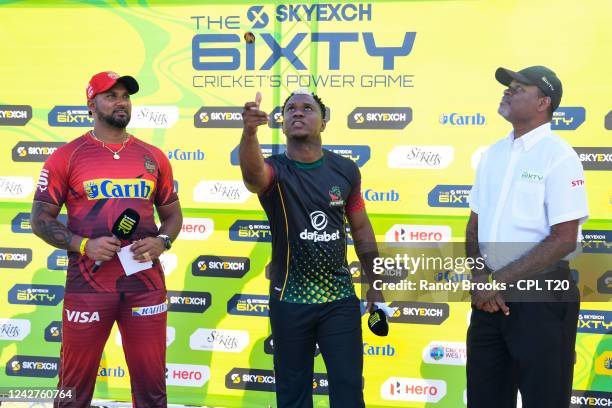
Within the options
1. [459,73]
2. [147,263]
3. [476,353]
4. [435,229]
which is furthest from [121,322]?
[459,73]

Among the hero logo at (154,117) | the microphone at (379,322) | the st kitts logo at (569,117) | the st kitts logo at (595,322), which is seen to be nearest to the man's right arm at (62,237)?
the hero logo at (154,117)

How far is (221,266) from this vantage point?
3.59 metres

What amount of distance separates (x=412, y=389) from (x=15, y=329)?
2601mm

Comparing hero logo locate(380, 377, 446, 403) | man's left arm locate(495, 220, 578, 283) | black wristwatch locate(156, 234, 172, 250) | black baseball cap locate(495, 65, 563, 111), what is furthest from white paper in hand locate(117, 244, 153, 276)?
black baseball cap locate(495, 65, 563, 111)

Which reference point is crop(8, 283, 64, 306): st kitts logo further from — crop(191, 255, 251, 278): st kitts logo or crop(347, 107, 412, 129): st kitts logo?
crop(347, 107, 412, 129): st kitts logo

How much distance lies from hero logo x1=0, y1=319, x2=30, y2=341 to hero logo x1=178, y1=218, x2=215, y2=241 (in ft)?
3.99

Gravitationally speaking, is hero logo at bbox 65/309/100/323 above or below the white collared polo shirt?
below

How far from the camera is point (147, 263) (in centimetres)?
265

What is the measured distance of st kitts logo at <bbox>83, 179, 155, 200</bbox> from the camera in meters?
2.60

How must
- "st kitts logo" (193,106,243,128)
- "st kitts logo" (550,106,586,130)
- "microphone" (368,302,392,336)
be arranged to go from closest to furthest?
"microphone" (368,302,392,336) → "st kitts logo" (550,106,586,130) → "st kitts logo" (193,106,243,128)

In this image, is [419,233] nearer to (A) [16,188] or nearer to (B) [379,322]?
(B) [379,322]

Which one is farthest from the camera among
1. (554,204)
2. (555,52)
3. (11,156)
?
(11,156)

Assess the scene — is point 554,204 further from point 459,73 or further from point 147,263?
point 147,263

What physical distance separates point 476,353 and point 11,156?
3075mm
